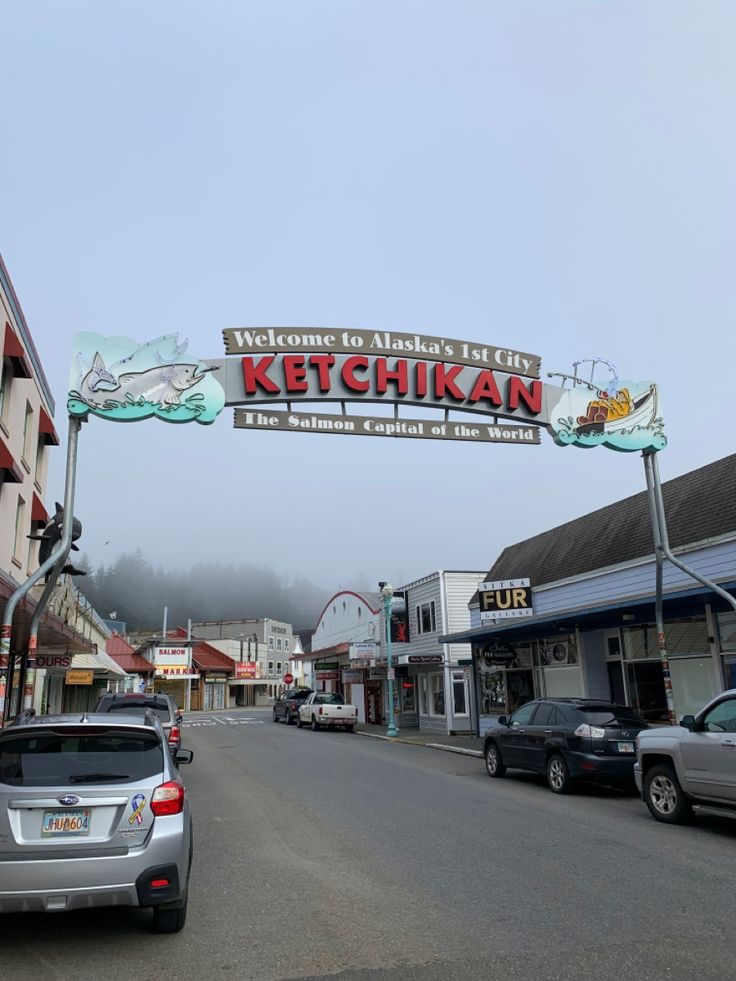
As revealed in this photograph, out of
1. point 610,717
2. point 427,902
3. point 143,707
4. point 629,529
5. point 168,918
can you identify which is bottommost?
point 427,902

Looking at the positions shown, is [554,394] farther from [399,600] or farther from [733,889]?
[399,600]

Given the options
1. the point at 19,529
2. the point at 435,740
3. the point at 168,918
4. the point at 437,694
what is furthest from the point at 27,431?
the point at 437,694

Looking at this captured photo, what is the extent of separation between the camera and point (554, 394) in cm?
1513

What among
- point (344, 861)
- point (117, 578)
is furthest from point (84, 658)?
point (117, 578)

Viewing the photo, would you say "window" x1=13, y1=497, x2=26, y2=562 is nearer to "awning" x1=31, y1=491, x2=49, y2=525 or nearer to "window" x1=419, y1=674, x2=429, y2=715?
"awning" x1=31, y1=491, x2=49, y2=525

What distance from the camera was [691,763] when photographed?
997cm

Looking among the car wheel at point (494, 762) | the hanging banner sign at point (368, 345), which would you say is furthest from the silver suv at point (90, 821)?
the car wheel at point (494, 762)

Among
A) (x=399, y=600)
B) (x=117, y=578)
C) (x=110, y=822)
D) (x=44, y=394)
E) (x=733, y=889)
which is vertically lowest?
(x=733, y=889)

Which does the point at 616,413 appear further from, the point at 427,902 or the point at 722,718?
the point at 427,902

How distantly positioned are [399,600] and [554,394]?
21284 mm

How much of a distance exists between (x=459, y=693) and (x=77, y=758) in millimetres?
25777

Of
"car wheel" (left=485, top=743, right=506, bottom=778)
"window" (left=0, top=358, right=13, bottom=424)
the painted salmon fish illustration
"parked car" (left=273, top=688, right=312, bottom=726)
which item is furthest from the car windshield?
"parked car" (left=273, top=688, right=312, bottom=726)

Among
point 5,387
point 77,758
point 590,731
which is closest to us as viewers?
point 77,758

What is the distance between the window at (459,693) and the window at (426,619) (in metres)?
2.24
